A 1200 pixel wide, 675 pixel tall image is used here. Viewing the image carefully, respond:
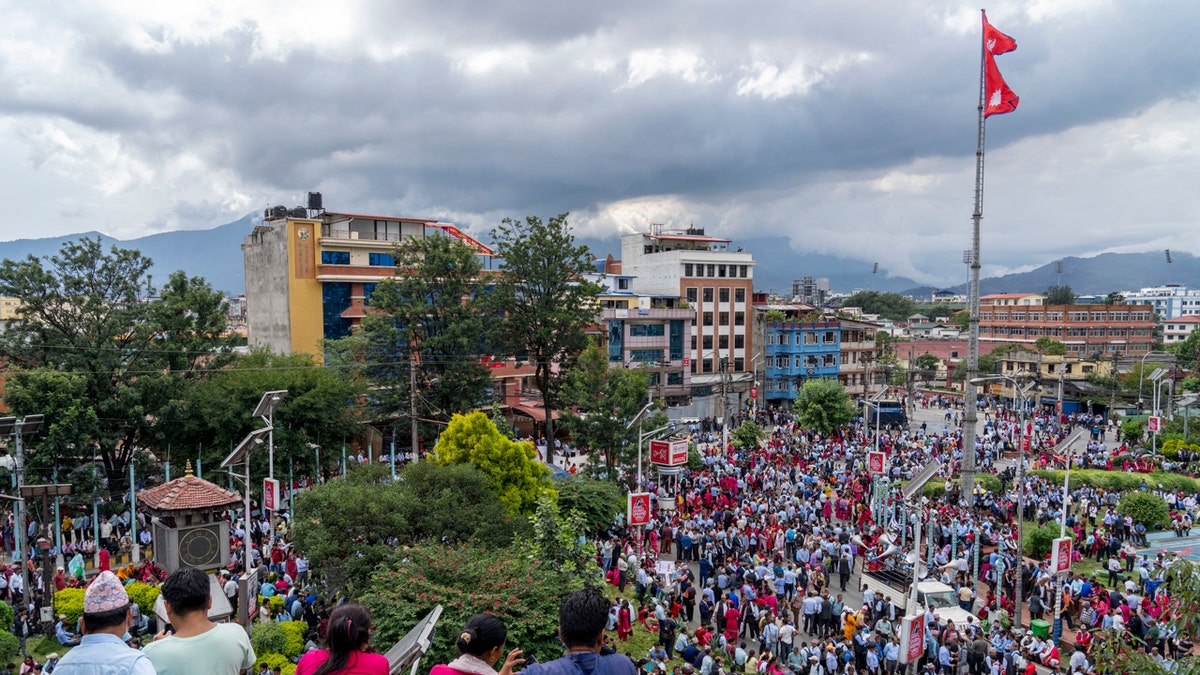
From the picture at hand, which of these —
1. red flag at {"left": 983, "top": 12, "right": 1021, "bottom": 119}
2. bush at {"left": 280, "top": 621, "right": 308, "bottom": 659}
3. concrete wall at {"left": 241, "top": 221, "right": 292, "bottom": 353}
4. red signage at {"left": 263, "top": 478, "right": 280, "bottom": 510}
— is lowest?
bush at {"left": 280, "top": 621, "right": 308, "bottom": 659}

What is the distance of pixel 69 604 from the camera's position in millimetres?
14844

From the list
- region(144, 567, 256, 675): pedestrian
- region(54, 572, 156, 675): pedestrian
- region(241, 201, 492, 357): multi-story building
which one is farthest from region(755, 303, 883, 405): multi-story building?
region(54, 572, 156, 675): pedestrian

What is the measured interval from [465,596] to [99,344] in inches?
737

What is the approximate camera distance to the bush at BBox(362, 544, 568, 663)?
1159 cm

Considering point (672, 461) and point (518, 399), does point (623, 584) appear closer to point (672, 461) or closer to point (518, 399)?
point (672, 461)

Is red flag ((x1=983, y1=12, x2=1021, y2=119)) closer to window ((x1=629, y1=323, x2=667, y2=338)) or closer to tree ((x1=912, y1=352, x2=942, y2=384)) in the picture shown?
window ((x1=629, y1=323, x2=667, y2=338))

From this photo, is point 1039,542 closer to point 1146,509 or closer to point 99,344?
point 1146,509

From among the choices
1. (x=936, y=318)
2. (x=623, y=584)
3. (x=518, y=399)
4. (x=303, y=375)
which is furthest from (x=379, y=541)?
(x=936, y=318)

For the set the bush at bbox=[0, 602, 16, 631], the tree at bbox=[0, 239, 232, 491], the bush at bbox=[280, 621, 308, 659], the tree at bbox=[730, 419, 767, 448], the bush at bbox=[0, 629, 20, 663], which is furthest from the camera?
the tree at bbox=[730, 419, 767, 448]

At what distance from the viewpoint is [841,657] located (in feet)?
43.6

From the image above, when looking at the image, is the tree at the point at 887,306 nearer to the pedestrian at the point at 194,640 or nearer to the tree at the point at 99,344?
the tree at the point at 99,344

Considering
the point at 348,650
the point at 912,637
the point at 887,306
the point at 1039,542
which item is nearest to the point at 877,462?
the point at 1039,542

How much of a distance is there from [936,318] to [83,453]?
130928 mm

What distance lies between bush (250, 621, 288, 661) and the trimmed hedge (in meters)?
27.2
